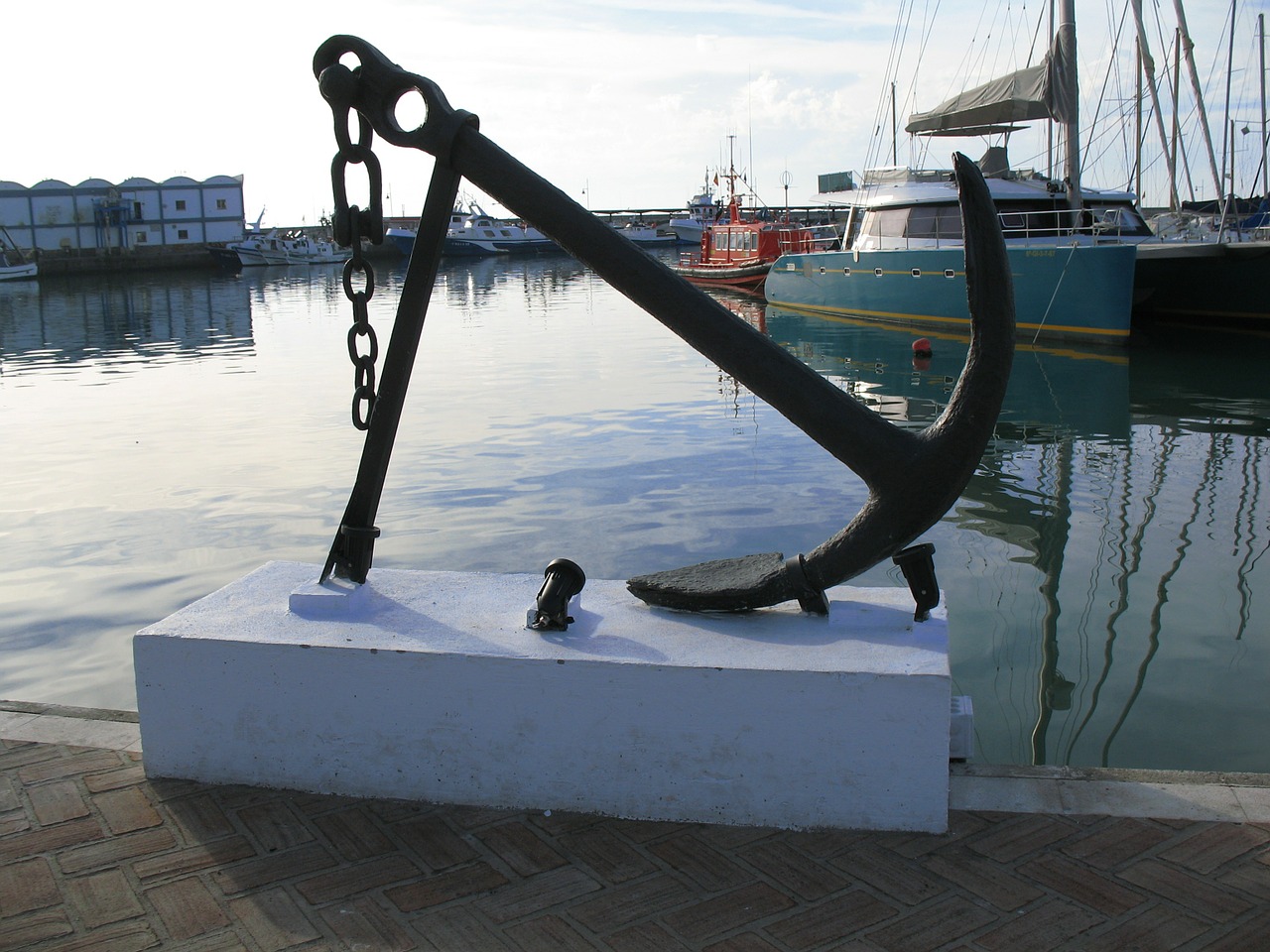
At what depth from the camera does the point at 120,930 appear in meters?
2.21

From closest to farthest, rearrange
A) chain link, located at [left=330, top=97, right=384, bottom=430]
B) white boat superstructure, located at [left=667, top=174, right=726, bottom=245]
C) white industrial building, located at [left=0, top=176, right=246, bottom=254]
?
1. chain link, located at [left=330, top=97, right=384, bottom=430]
2. white industrial building, located at [left=0, top=176, right=246, bottom=254]
3. white boat superstructure, located at [left=667, top=174, right=726, bottom=245]

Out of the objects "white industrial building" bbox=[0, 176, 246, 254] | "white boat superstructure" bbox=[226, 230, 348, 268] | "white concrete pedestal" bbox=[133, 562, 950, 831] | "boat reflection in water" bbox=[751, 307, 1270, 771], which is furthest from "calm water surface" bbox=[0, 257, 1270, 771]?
"white industrial building" bbox=[0, 176, 246, 254]

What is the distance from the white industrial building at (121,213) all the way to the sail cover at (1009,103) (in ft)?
167

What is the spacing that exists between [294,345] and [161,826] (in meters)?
18.6

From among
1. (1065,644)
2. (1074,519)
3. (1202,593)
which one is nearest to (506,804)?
(1065,644)

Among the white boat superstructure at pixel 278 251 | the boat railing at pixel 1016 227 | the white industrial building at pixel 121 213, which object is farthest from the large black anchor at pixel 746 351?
the white industrial building at pixel 121 213

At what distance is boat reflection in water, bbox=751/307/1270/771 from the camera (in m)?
4.23

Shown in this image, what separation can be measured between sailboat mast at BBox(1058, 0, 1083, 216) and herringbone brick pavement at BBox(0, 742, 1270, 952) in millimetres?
15494

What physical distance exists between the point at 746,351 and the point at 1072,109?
1601 centimetres

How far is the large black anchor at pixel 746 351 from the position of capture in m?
2.47

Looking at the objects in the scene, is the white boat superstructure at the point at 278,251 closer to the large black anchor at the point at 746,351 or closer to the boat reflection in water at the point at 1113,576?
the boat reflection in water at the point at 1113,576

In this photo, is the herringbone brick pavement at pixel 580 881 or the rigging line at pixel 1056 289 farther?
the rigging line at pixel 1056 289

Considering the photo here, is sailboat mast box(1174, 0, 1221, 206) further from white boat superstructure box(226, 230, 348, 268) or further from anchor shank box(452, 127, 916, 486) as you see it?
white boat superstructure box(226, 230, 348, 268)

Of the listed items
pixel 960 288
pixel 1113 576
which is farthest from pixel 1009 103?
pixel 1113 576
